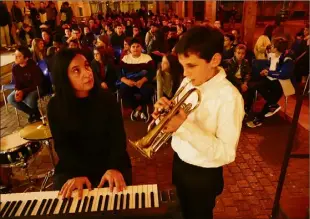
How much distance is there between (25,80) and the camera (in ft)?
18.7

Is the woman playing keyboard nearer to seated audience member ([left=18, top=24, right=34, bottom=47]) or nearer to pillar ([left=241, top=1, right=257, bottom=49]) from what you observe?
seated audience member ([left=18, top=24, right=34, bottom=47])

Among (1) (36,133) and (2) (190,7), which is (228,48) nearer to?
(1) (36,133)

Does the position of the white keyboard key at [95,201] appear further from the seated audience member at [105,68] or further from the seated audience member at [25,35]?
the seated audience member at [25,35]

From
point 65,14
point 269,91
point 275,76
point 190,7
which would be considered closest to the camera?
point 275,76

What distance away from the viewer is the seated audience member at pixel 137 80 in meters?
5.90

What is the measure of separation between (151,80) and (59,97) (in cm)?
388

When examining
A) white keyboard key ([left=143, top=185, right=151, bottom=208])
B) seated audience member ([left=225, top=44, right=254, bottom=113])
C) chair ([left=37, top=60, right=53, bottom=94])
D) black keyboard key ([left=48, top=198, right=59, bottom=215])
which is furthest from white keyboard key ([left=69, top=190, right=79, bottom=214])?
chair ([left=37, top=60, right=53, bottom=94])

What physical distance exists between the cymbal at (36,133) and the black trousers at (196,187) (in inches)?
73.0

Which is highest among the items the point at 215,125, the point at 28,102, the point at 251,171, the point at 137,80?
the point at 215,125

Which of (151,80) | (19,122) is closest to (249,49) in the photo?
(151,80)

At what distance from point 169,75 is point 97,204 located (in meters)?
3.40

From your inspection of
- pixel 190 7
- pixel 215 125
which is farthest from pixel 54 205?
pixel 190 7

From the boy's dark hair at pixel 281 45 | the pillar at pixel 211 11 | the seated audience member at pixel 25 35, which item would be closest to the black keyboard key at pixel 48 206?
the boy's dark hair at pixel 281 45

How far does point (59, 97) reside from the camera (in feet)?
7.64
